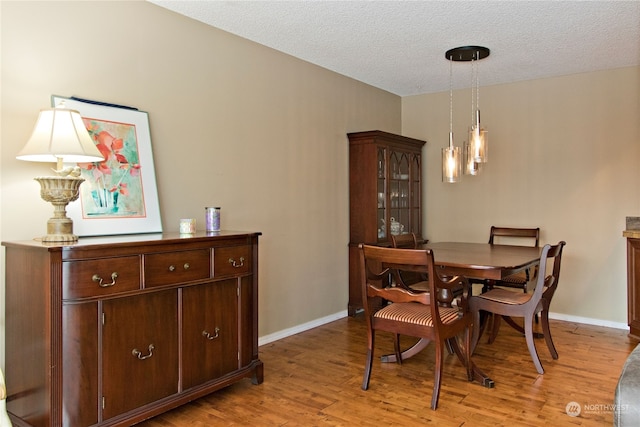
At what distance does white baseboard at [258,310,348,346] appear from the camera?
12.5 ft

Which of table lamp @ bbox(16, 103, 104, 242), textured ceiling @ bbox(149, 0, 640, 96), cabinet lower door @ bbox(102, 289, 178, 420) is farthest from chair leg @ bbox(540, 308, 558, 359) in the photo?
table lamp @ bbox(16, 103, 104, 242)

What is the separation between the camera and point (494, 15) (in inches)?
125

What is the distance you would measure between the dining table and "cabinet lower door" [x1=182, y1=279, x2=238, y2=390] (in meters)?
1.15

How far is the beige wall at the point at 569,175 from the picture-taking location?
441cm

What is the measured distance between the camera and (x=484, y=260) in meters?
3.15

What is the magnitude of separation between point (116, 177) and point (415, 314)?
1.92 m

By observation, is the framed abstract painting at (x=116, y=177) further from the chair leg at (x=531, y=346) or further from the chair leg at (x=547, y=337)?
the chair leg at (x=547, y=337)

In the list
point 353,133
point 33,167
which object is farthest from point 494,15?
point 33,167

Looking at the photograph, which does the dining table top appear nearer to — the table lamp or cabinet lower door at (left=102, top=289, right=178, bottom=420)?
cabinet lower door at (left=102, top=289, right=178, bottom=420)

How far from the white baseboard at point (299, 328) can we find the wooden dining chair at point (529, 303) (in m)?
1.52

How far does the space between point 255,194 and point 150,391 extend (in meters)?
1.75

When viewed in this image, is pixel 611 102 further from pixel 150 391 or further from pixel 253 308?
pixel 150 391

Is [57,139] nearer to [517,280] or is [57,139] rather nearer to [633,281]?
A: [517,280]

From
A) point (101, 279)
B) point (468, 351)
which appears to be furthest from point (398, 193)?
point (101, 279)
